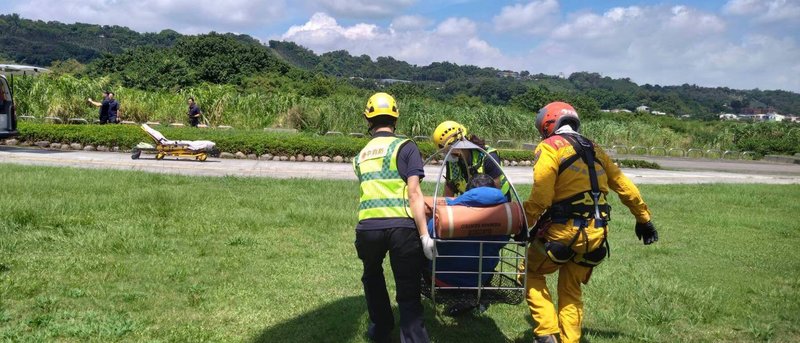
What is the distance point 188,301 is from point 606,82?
193077mm

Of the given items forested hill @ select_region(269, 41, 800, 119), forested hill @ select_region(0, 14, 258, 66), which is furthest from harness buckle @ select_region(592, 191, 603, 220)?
forested hill @ select_region(0, 14, 258, 66)

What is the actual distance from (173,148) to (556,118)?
595 inches

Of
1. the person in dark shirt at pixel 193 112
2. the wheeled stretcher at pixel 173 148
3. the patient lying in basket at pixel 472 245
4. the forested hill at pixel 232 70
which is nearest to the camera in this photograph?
the patient lying in basket at pixel 472 245

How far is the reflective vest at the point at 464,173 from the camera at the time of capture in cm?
575

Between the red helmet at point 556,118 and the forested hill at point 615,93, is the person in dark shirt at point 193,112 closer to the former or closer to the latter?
the red helmet at point 556,118

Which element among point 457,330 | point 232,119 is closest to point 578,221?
point 457,330

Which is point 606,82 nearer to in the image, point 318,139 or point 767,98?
point 767,98

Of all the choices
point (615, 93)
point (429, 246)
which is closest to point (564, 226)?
point (429, 246)

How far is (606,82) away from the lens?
187m

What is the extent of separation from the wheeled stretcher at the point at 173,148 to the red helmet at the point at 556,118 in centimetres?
1450

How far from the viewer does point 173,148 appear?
18016mm

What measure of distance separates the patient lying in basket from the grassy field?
841 millimetres

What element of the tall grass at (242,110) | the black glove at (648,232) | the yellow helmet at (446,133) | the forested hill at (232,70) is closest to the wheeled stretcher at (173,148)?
the tall grass at (242,110)

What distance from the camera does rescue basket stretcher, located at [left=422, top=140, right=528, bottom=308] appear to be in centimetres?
438
